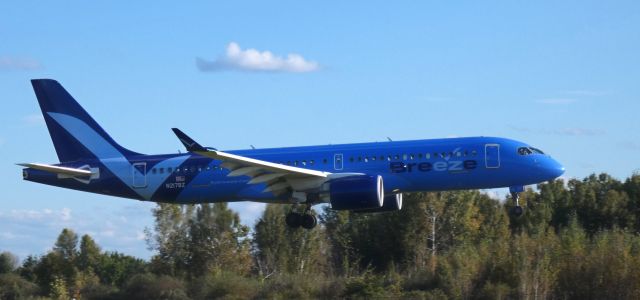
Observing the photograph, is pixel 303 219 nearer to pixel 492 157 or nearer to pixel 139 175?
pixel 139 175

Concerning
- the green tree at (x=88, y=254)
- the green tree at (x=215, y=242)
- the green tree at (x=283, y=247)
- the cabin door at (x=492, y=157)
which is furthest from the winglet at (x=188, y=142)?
the green tree at (x=88, y=254)

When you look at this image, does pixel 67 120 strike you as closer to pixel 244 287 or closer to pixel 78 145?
pixel 78 145

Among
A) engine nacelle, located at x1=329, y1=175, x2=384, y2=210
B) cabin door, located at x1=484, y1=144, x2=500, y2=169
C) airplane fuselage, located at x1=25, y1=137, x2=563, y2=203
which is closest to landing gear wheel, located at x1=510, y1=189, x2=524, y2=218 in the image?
airplane fuselage, located at x1=25, y1=137, x2=563, y2=203

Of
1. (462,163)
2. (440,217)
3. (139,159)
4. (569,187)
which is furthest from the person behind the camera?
(569,187)

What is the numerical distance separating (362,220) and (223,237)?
1902cm

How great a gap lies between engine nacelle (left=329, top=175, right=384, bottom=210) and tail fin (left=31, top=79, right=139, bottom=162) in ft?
39.2

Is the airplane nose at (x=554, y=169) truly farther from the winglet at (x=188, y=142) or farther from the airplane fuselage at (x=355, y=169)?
the winglet at (x=188, y=142)

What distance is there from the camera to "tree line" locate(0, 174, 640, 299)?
2222 inches

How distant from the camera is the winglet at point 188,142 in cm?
4506

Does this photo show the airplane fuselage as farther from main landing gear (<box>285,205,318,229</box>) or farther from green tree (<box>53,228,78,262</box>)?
green tree (<box>53,228,78,262</box>)

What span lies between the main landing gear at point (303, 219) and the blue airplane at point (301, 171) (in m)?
0.05

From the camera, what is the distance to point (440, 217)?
86.1 m

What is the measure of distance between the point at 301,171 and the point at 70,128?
1397 cm

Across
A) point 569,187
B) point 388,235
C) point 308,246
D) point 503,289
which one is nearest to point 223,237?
point 308,246
